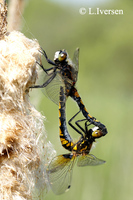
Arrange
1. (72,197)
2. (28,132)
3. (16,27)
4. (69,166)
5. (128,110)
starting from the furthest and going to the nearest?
(128,110)
(72,197)
(69,166)
(16,27)
(28,132)

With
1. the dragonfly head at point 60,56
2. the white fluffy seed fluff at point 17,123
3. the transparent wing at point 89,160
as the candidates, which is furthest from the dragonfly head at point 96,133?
the white fluffy seed fluff at point 17,123

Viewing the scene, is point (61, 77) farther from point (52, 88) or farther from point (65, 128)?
point (65, 128)

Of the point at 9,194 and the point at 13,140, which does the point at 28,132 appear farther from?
the point at 9,194

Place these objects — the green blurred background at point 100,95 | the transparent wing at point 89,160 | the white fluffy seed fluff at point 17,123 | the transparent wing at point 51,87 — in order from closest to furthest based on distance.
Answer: the white fluffy seed fluff at point 17,123 < the transparent wing at point 51,87 < the transparent wing at point 89,160 < the green blurred background at point 100,95

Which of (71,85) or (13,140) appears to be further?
(71,85)

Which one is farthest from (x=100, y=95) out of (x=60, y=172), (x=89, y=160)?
(x=60, y=172)

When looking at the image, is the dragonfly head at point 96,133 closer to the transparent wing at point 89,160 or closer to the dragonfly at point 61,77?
the dragonfly at point 61,77

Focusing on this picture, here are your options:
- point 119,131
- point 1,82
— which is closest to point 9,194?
point 1,82
